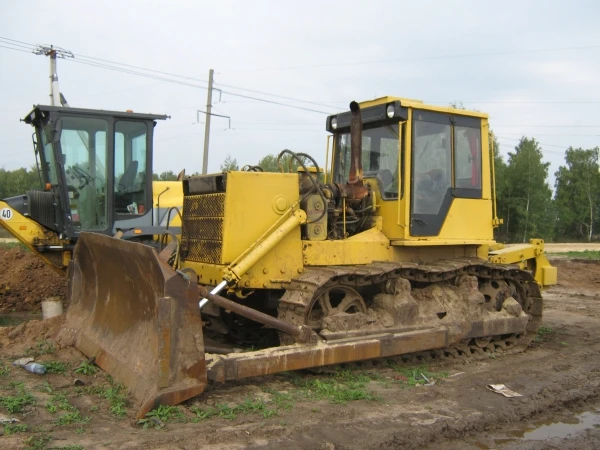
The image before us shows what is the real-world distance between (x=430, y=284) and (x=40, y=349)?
4.40 meters

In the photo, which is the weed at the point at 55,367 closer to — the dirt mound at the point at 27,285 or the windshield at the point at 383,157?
the windshield at the point at 383,157

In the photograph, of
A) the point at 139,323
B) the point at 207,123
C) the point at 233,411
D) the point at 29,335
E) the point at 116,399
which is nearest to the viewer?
the point at 233,411

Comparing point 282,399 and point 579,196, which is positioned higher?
point 579,196

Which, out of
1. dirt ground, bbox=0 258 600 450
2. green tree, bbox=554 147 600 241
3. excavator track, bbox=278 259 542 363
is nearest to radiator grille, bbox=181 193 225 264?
excavator track, bbox=278 259 542 363

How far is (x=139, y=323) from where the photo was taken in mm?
5445

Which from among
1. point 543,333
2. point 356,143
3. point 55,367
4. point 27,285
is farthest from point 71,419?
point 27,285

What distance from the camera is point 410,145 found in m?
6.83

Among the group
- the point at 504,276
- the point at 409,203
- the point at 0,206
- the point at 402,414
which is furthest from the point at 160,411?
the point at 0,206

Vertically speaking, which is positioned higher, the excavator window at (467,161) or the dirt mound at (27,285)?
the excavator window at (467,161)

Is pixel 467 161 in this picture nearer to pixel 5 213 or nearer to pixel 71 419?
pixel 71 419

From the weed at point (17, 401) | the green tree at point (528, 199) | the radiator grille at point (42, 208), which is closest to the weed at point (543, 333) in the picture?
the weed at point (17, 401)

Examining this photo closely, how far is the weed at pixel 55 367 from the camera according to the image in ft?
19.0

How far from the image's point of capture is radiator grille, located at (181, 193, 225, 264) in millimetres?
6176

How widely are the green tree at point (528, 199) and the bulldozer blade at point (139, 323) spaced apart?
3841 centimetres
